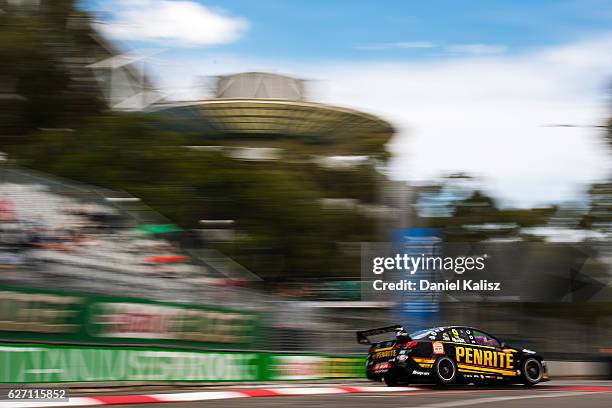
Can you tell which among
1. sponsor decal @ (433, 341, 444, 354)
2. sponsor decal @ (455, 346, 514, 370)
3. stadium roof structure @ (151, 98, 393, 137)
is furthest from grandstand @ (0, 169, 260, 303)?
stadium roof structure @ (151, 98, 393, 137)

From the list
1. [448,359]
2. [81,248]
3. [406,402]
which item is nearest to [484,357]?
[448,359]

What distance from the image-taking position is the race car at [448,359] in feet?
54.1

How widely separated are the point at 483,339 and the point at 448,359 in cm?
109

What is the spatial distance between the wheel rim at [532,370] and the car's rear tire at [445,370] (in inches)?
73.4

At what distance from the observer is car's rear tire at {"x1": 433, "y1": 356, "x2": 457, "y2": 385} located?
54.1 ft

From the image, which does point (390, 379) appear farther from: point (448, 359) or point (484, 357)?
point (484, 357)

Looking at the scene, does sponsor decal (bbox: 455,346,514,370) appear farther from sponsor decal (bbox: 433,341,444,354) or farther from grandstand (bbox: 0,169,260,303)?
grandstand (bbox: 0,169,260,303)

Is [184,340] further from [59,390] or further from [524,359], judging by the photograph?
[524,359]

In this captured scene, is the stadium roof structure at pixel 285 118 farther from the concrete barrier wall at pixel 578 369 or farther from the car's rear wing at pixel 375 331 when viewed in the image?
the car's rear wing at pixel 375 331

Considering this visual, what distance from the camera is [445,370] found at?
16.6 meters

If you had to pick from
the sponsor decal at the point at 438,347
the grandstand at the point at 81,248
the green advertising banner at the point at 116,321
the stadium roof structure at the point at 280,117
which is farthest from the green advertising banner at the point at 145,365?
the stadium roof structure at the point at 280,117

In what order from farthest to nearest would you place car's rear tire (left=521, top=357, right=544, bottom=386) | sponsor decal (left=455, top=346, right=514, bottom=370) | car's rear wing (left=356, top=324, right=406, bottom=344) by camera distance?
1. car's rear tire (left=521, top=357, right=544, bottom=386)
2. sponsor decal (left=455, top=346, right=514, bottom=370)
3. car's rear wing (left=356, top=324, right=406, bottom=344)

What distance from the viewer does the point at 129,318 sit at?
1505cm

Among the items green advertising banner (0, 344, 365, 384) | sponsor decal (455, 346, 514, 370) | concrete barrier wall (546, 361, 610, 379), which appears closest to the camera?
green advertising banner (0, 344, 365, 384)
